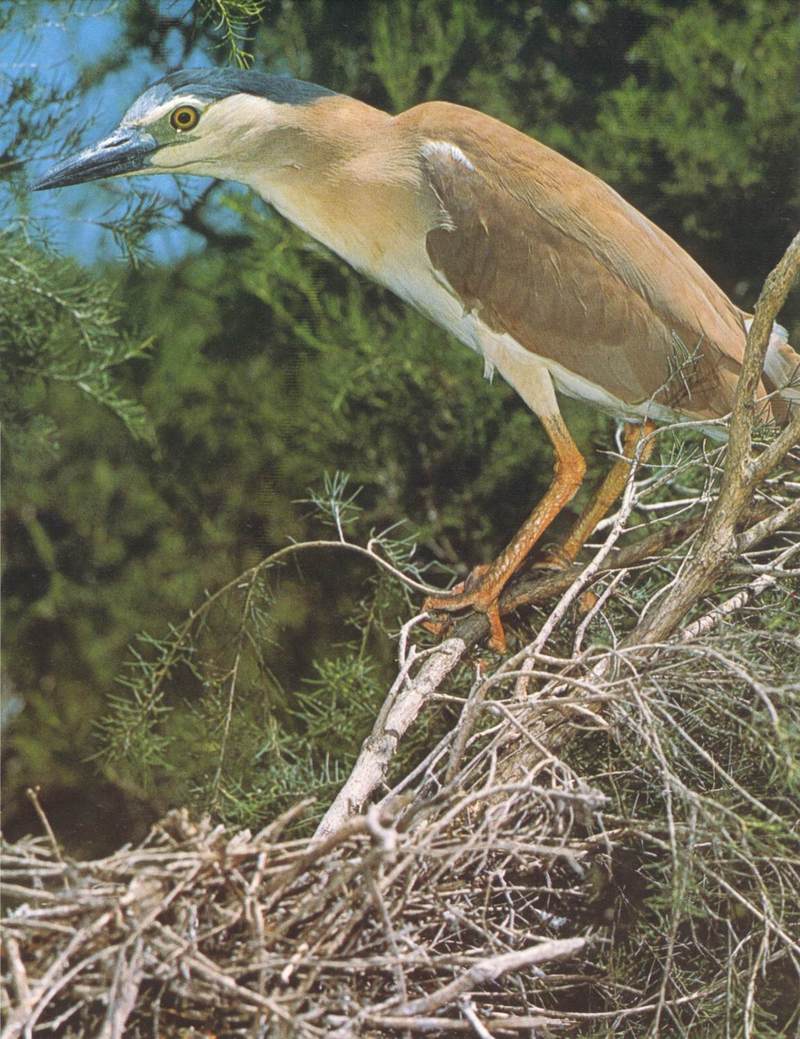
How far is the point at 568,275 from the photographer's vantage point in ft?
4.47

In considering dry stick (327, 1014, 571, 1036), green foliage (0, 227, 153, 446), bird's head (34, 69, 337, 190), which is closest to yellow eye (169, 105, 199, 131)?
bird's head (34, 69, 337, 190)

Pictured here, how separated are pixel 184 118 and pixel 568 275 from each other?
430 mm

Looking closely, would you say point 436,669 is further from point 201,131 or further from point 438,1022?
point 201,131

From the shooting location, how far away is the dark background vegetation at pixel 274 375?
1.54m

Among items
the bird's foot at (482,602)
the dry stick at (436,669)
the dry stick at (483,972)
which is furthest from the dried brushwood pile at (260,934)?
the bird's foot at (482,602)

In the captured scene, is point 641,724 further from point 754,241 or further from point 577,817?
point 754,241

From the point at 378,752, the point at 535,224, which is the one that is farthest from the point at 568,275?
the point at 378,752

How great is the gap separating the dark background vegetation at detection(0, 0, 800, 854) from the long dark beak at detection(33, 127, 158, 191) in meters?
0.19

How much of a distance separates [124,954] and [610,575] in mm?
623

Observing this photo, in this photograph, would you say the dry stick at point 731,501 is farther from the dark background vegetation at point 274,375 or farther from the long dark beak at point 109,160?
the long dark beak at point 109,160

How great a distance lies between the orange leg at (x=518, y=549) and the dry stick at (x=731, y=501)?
250mm

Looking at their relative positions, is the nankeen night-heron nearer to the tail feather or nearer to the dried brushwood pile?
the tail feather

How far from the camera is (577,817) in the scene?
3.00 ft

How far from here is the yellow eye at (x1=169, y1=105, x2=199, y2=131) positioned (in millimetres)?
1318
